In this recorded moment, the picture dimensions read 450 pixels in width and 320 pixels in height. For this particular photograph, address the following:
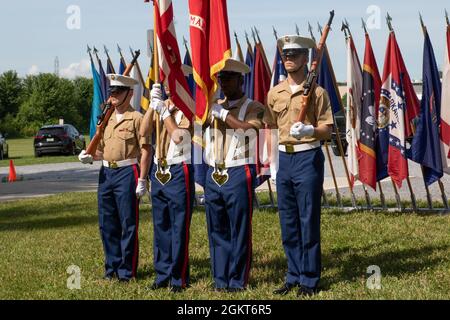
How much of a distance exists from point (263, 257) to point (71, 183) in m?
12.6

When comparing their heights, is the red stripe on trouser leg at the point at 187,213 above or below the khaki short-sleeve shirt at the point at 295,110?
below

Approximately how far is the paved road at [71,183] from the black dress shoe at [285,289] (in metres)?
7.19

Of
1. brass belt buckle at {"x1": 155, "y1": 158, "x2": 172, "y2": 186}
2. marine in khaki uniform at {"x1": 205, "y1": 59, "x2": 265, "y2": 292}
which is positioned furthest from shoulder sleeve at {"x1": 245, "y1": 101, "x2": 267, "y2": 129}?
brass belt buckle at {"x1": 155, "y1": 158, "x2": 172, "y2": 186}

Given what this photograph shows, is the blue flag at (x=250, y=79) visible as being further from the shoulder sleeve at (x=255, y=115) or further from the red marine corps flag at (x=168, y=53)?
the shoulder sleeve at (x=255, y=115)

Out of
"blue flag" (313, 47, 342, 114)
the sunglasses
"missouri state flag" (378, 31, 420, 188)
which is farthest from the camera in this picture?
"blue flag" (313, 47, 342, 114)

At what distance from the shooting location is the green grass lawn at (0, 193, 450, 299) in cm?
691

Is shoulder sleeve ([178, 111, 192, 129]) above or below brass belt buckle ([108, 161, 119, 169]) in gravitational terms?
above

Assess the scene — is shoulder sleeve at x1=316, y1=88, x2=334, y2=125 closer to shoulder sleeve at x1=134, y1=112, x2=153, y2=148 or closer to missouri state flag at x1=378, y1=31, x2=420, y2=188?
shoulder sleeve at x1=134, y1=112, x2=153, y2=148

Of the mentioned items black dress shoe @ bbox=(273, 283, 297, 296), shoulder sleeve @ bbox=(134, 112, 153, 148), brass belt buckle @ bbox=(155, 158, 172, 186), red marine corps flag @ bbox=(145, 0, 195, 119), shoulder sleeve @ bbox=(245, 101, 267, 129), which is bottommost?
black dress shoe @ bbox=(273, 283, 297, 296)

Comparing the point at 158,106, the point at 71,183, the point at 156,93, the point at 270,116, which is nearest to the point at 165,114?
the point at 158,106

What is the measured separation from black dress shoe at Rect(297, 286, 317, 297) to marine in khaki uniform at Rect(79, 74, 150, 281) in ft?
5.58

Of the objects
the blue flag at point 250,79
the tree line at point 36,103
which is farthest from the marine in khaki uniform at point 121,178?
the tree line at point 36,103

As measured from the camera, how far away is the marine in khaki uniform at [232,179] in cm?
667

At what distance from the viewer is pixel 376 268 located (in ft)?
24.2
